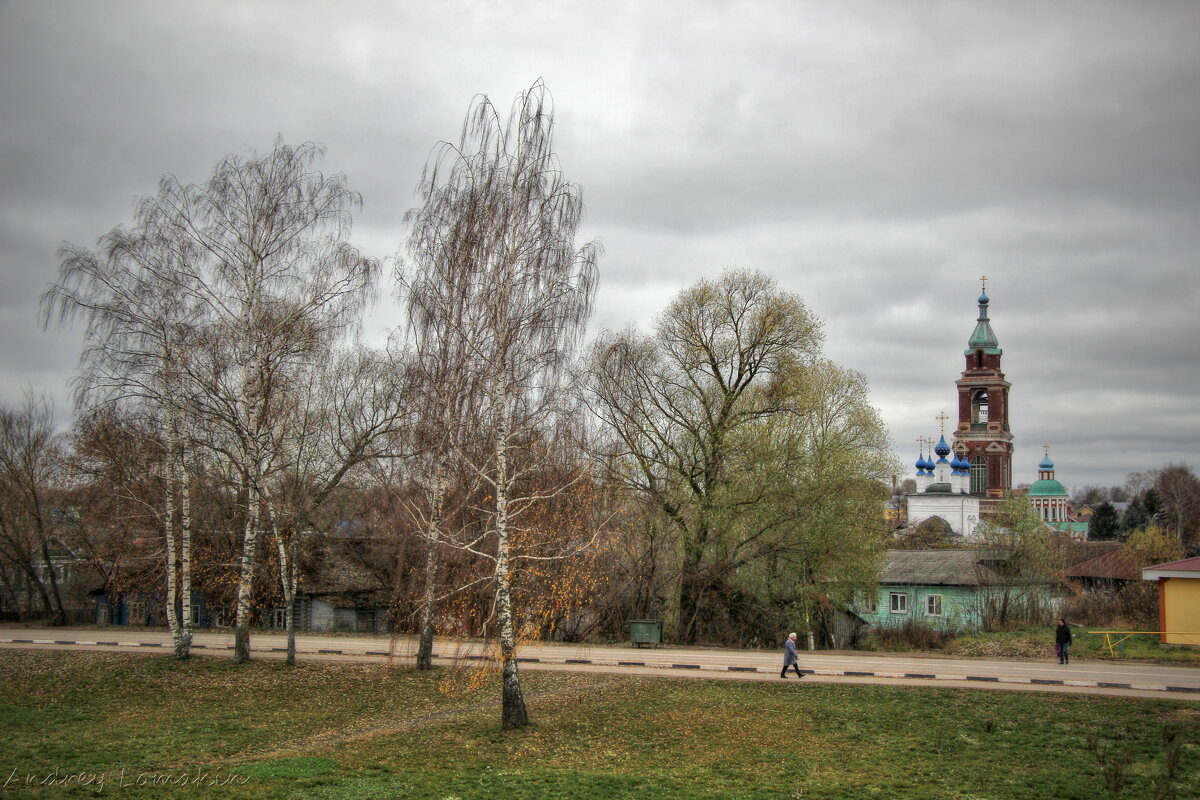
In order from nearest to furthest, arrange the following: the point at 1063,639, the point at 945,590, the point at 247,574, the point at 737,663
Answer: the point at 247,574
the point at 1063,639
the point at 737,663
the point at 945,590

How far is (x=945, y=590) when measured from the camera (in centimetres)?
4366

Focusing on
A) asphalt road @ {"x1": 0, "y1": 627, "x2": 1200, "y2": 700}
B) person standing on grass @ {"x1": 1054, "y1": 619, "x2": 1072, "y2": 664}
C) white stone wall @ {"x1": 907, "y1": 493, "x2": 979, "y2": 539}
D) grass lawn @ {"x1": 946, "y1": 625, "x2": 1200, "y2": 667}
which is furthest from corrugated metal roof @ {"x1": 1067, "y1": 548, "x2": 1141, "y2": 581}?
white stone wall @ {"x1": 907, "y1": 493, "x2": 979, "y2": 539}

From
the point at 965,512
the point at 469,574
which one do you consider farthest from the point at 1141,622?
the point at 965,512

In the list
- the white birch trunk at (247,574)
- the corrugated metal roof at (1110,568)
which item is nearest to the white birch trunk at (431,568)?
the white birch trunk at (247,574)

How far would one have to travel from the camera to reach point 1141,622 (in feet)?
99.0

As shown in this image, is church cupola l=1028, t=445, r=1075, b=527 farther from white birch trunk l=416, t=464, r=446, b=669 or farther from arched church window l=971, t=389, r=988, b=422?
white birch trunk l=416, t=464, r=446, b=669

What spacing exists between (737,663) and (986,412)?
286 feet

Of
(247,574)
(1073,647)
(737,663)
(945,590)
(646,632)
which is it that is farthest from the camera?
(945,590)

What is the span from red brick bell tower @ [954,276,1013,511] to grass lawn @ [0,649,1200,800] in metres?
87.7

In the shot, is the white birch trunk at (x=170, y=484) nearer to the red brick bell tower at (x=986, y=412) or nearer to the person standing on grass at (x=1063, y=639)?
the person standing on grass at (x=1063, y=639)

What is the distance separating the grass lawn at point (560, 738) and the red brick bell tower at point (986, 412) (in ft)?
288

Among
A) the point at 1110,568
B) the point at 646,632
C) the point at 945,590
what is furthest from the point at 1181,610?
the point at 1110,568

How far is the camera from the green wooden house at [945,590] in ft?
123

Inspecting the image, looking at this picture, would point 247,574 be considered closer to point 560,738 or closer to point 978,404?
point 560,738
